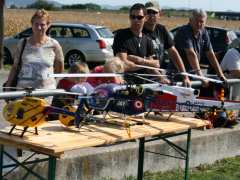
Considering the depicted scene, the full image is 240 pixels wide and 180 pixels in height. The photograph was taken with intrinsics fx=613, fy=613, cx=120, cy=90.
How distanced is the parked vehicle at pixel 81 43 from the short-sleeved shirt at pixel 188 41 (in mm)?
13350

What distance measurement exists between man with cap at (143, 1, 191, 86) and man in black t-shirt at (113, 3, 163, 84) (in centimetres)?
33

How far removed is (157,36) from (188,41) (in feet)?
1.79

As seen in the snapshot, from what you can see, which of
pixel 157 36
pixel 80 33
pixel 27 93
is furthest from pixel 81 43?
pixel 27 93

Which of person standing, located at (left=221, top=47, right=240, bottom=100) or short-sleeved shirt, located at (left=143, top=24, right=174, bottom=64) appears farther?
person standing, located at (left=221, top=47, right=240, bottom=100)

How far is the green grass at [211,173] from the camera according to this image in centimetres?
662

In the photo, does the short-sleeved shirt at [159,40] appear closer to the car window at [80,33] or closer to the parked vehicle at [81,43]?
the parked vehicle at [81,43]

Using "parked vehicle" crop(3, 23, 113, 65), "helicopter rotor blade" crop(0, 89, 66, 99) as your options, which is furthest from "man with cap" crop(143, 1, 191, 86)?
"parked vehicle" crop(3, 23, 113, 65)

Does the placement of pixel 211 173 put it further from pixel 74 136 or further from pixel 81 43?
pixel 81 43

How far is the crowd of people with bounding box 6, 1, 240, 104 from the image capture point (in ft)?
18.8

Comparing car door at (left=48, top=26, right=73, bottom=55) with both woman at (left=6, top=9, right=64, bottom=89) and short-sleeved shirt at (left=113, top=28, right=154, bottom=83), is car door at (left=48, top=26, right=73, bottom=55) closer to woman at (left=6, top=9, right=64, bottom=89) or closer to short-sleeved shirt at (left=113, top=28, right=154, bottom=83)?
short-sleeved shirt at (left=113, top=28, right=154, bottom=83)

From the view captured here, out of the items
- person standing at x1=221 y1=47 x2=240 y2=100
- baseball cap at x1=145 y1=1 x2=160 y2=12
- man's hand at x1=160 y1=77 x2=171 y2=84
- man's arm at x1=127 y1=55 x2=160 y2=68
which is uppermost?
baseball cap at x1=145 y1=1 x2=160 y2=12

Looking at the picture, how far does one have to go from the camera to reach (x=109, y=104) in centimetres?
479

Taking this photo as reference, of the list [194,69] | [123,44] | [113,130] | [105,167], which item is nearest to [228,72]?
[194,69]

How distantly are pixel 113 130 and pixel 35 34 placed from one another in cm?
152
